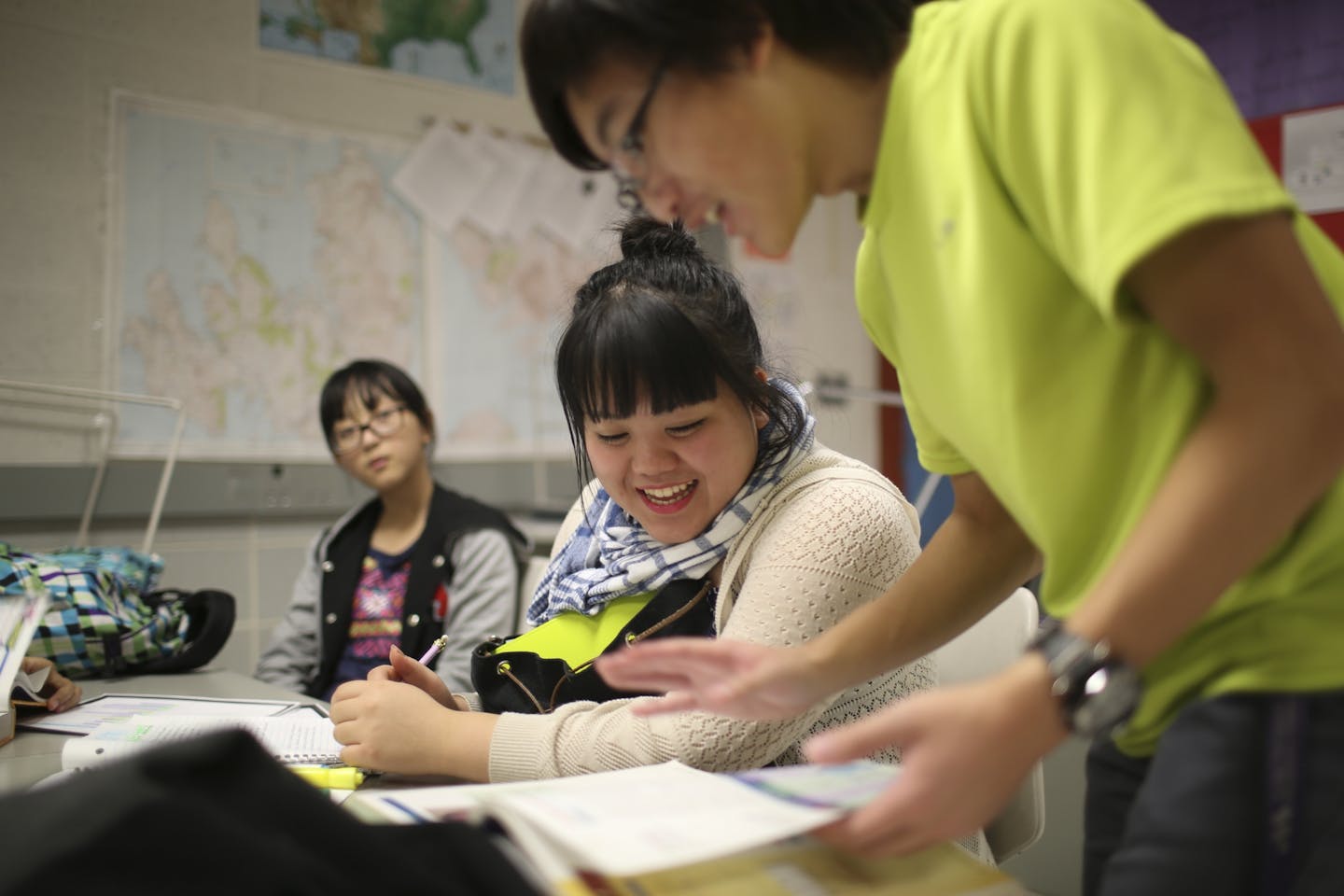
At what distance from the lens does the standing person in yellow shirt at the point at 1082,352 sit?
1.58 ft

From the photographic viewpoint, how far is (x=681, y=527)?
48.8 inches

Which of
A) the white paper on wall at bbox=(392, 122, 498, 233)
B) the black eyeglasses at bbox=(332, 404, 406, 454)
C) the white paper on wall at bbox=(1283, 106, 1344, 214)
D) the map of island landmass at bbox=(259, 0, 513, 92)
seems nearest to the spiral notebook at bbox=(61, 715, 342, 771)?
the black eyeglasses at bbox=(332, 404, 406, 454)

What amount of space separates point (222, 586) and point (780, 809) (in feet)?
8.19

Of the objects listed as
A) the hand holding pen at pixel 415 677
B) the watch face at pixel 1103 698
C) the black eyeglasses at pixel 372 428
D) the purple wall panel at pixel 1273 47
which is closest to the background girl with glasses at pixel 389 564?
the black eyeglasses at pixel 372 428

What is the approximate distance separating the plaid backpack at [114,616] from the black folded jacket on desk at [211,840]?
1.41 meters

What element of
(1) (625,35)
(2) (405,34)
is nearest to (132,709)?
(1) (625,35)

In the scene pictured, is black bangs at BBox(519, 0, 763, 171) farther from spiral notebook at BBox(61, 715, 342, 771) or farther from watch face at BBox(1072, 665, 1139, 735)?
spiral notebook at BBox(61, 715, 342, 771)

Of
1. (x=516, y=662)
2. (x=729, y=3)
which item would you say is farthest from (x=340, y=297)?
(x=729, y=3)

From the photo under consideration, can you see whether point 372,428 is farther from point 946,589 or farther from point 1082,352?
point 1082,352

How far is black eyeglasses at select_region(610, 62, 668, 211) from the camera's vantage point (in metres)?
0.63

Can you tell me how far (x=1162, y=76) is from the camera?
511 mm

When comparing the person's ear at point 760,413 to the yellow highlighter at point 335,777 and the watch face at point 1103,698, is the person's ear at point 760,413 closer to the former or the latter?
the yellow highlighter at point 335,777

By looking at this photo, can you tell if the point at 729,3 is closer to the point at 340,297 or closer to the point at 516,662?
the point at 516,662

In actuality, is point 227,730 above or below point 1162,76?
below
